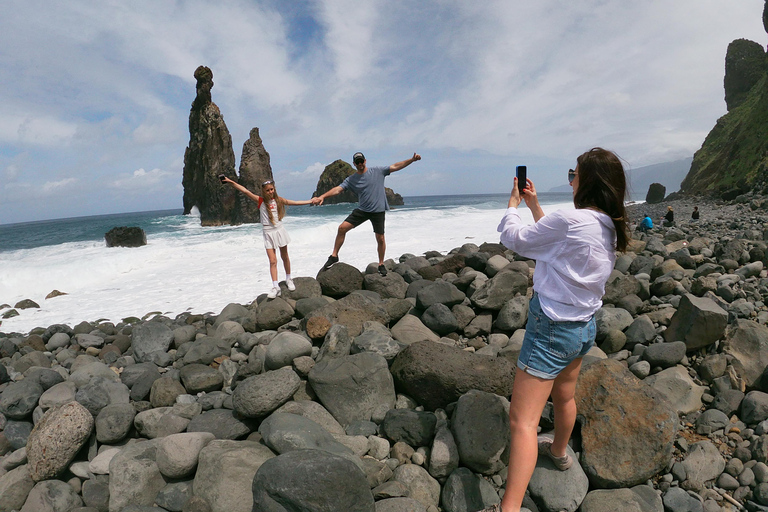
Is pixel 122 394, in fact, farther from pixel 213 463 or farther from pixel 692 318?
pixel 692 318

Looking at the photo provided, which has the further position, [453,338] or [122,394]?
[453,338]

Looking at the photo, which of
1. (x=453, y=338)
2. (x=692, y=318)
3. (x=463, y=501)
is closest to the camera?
(x=463, y=501)

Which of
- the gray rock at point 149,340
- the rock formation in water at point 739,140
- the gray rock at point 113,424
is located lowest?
the gray rock at point 113,424

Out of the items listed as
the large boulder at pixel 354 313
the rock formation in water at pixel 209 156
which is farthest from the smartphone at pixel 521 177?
the rock formation in water at pixel 209 156

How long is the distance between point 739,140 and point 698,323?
3745cm

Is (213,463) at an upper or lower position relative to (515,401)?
lower

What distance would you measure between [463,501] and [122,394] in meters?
3.28

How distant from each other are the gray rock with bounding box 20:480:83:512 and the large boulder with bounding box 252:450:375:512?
5.50 feet

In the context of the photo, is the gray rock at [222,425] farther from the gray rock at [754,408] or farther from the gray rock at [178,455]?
the gray rock at [754,408]

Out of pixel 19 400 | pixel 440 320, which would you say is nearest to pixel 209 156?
pixel 19 400

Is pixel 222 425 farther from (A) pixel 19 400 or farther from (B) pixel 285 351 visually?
(A) pixel 19 400

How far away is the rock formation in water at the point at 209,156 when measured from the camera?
44.3 meters

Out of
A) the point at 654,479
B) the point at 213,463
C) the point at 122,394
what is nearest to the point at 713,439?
the point at 654,479

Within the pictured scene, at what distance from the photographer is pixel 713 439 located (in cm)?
282
